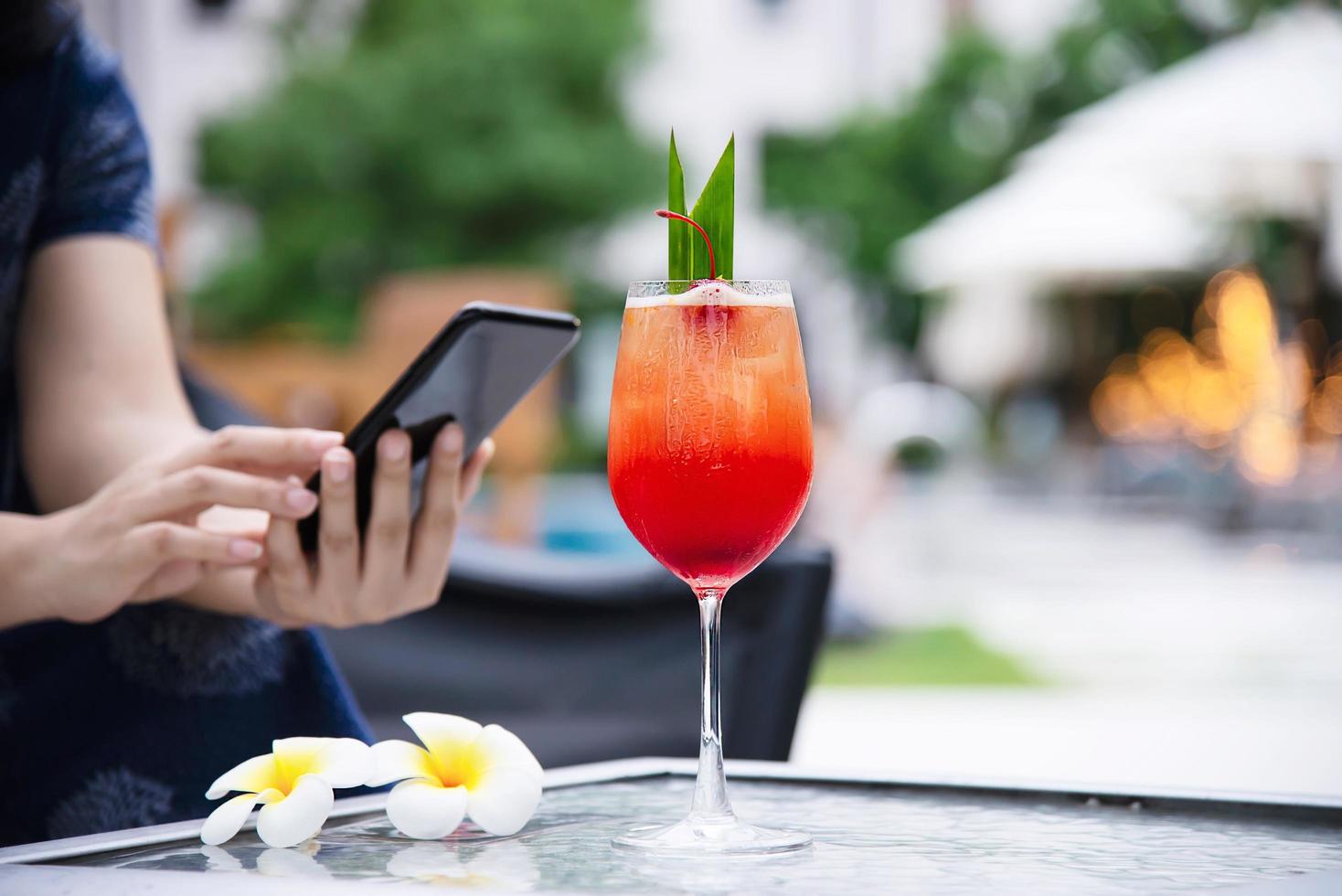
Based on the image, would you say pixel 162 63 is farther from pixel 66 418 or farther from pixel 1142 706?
pixel 66 418

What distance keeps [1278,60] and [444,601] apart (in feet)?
31.3

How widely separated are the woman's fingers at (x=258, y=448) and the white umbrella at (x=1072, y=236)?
11.3 meters

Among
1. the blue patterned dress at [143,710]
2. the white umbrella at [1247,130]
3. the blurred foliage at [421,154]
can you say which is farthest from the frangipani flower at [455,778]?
the blurred foliage at [421,154]

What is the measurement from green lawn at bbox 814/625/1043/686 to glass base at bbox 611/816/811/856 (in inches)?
207

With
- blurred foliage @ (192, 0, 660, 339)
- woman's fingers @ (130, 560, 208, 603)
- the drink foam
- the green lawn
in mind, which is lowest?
the green lawn

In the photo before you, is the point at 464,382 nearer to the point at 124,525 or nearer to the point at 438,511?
the point at 438,511

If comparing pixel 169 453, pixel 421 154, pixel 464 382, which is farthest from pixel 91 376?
pixel 421 154

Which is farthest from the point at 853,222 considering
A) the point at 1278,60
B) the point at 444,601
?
the point at 444,601

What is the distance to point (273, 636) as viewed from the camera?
4.42 feet

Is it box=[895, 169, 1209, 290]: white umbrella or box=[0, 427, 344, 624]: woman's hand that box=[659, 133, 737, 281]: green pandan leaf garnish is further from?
box=[895, 169, 1209, 290]: white umbrella

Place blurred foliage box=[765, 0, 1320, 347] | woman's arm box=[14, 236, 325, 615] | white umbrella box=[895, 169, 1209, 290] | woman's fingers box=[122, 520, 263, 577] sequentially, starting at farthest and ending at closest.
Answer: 1. blurred foliage box=[765, 0, 1320, 347]
2. white umbrella box=[895, 169, 1209, 290]
3. woman's arm box=[14, 236, 325, 615]
4. woman's fingers box=[122, 520, 263, 577]

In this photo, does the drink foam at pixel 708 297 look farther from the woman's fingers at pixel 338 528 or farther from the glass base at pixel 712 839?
the glass base at pixel 712 839

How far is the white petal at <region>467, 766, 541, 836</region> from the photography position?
0.96m

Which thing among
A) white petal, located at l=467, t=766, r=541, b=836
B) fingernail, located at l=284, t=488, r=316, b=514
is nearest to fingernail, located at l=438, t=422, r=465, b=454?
fingernail, located at l=284, t=488, r=316, b=514
